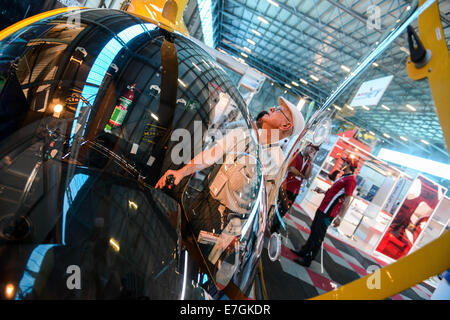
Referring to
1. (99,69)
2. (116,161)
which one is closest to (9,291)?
(116,161)

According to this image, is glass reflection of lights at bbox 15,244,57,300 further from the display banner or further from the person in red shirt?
the display banner

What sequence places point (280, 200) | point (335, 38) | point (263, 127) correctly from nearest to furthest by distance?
point (280, 200) < point (263, 127) < point (335, 38)

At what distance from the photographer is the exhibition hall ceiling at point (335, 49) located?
0.65 meters

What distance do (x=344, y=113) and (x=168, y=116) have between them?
695mm

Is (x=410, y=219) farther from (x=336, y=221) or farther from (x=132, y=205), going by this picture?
(x=132, y=205)

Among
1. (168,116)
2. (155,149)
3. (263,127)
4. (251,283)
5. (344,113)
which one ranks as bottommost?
(251,283)

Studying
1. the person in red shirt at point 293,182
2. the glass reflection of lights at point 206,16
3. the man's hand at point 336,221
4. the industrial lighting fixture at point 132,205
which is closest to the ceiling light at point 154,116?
the industrial lighting fixture at point 132,205

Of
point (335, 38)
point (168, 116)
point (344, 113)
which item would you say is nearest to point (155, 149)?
point (168, 116)

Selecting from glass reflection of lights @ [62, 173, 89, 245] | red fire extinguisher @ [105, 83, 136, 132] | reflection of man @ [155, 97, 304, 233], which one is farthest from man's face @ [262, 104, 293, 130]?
glass reflection of lights @ [62, 173, 89, 245]

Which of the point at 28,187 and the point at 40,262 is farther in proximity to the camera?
the point at 28,187

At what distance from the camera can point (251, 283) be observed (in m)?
0.76

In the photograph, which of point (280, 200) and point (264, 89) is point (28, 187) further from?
point (264, 89)

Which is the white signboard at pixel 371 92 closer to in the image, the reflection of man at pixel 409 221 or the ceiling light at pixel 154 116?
the reflection of man at pixel 409 221

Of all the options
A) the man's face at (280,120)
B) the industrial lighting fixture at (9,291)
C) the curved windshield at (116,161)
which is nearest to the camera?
the industrial lighting fixture at (9,291)
